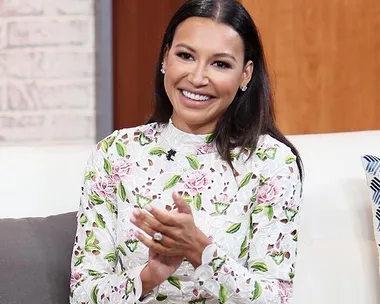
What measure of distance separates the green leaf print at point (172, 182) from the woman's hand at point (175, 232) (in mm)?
183

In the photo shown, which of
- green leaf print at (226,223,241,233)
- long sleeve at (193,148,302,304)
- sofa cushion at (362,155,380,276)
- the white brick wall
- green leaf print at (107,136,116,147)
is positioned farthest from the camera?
the white brick wall

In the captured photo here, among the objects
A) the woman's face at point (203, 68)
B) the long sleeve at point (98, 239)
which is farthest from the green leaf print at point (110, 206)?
the woman's face at point (203, 68)

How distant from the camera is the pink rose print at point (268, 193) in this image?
58.8 inches

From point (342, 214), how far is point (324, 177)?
87 mm

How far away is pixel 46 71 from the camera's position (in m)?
2.40

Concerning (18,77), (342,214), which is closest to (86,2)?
(18,77)

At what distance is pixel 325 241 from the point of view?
1.76 meters

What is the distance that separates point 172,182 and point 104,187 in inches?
5.0

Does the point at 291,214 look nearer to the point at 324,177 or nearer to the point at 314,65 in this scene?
the point at 324,177

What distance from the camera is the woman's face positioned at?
1.47m

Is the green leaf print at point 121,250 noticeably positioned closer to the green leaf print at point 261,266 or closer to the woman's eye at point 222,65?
the green leaf print at point 261,266

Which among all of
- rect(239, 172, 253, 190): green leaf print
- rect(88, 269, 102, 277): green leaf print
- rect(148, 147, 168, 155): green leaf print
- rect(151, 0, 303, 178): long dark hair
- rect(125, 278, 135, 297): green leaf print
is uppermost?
rect(151, 0, 303, 178): long dark hair

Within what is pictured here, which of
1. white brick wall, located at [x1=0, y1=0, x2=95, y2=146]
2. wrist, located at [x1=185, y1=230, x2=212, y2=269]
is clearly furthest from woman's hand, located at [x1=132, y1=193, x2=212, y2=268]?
white brick wall, located at [x1=0, y1=0, x2=95, y2=146]

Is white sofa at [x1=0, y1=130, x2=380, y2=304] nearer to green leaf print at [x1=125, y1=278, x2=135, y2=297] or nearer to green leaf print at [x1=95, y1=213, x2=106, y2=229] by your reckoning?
green leaf print at [x1=95, y1=213, x2=106, y2=229]
